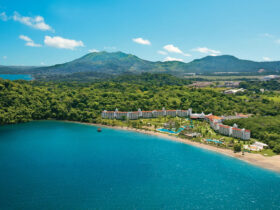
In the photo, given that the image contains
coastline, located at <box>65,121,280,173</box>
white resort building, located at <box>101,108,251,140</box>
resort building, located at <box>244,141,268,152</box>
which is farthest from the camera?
white resort building, located at <box>101,108,251,140</box>

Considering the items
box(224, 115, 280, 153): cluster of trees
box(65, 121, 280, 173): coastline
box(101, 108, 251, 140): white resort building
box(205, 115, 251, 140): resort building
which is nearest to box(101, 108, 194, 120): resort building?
box(101, 108, 251, 140): white resort building

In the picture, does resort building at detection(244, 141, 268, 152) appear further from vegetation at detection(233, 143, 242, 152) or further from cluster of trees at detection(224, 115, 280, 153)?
vegetation at detection(233, 143, 242, 152)

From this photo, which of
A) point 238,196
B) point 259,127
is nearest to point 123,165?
point 238,196

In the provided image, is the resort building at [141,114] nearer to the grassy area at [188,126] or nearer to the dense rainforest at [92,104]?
the grassy area at [188,126]

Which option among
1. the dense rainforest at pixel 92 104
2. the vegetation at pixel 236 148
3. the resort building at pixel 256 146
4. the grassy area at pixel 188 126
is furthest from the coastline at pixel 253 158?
the dense rainforest at pixel 92 104

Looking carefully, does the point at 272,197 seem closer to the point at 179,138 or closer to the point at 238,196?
the point at 238,196

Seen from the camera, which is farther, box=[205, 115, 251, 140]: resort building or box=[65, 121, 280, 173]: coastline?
box=[205, 115, 251, 140]: resort building

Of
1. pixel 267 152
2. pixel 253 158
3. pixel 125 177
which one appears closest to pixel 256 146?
pixel 267 152

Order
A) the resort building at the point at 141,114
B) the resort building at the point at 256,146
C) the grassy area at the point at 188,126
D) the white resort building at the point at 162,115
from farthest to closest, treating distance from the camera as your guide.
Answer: the resort building at the point at 141,114 → the white resort building at the point at 162,115 → the grassy area at the point at 188,126 → the resort building at the point at 256,146
